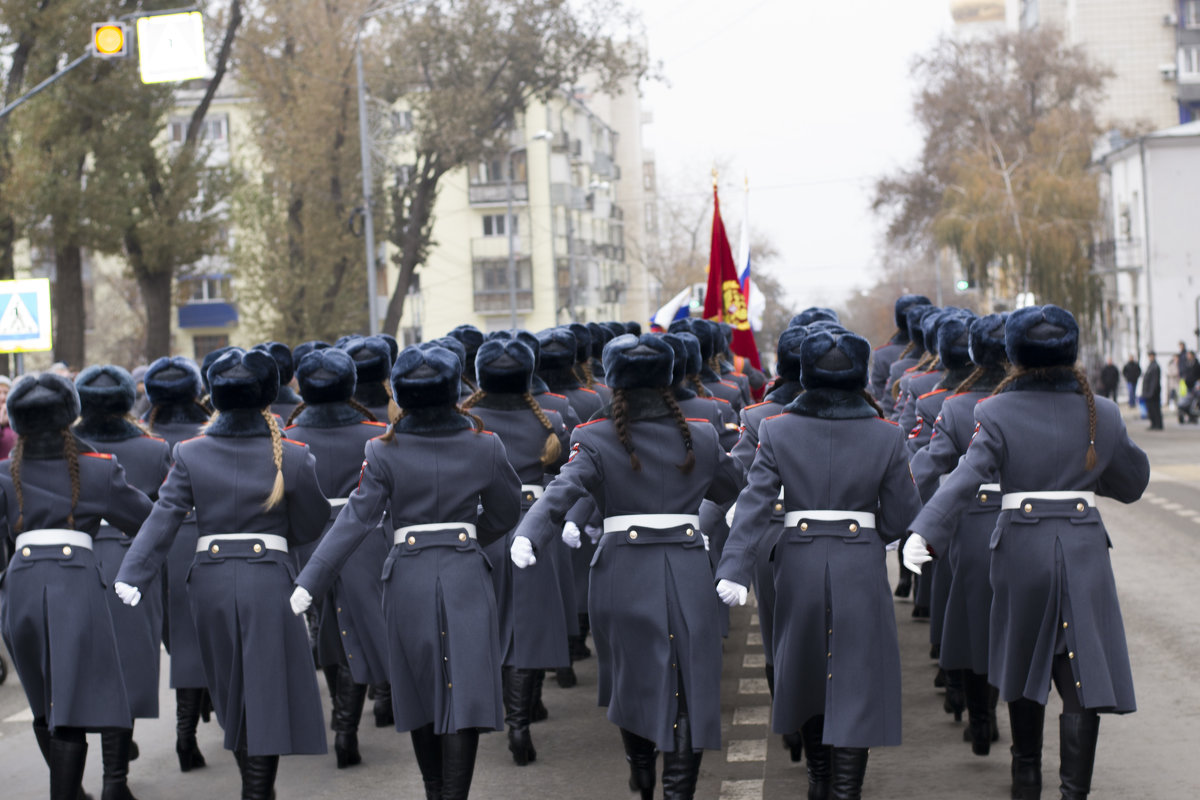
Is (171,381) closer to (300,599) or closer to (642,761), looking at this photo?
(300,599)

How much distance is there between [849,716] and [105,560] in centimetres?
363

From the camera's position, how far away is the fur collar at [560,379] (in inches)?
413

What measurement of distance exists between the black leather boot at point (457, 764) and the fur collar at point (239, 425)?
1.48 meters

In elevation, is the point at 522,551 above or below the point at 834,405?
below

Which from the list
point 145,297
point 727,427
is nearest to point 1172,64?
point 145,297

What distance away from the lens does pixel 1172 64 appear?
72625mm

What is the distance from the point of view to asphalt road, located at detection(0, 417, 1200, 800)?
7.66 m

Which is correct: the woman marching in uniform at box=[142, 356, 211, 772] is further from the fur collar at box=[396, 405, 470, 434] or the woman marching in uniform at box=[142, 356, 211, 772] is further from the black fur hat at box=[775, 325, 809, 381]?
the black fur hat at box=[775, 325, 809, 381]

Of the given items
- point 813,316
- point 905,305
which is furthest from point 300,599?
point 905,305

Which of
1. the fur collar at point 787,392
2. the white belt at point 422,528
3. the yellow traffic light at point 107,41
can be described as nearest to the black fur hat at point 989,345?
the fur collar at point 787,392

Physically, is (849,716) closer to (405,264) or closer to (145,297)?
(145,297)

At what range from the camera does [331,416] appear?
8.49m

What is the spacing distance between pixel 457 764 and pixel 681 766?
0.87 metres

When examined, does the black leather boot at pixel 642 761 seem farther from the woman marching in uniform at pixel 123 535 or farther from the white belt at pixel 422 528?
the woman marching in uniform at pixel 123 535
